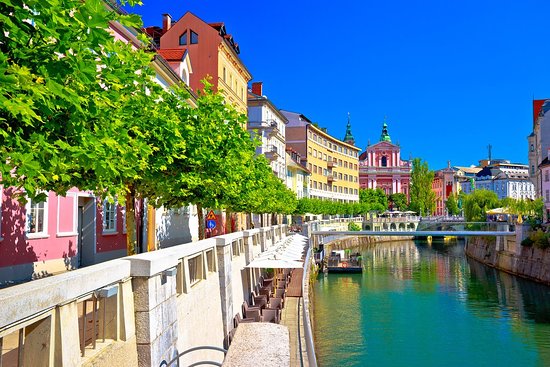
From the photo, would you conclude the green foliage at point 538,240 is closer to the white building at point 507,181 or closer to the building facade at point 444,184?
the building facade at point 444,184

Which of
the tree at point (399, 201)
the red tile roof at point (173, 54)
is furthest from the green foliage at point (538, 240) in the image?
the tree at point (399, 201)

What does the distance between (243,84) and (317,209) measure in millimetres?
25229

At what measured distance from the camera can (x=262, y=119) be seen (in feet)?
200

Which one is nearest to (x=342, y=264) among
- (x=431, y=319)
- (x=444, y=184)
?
(x=431, y=319)

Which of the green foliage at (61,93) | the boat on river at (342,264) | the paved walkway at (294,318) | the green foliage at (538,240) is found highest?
the green foliage at (61,93)

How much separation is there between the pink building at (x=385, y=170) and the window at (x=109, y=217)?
100m

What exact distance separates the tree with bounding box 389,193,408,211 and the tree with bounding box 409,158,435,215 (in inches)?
122

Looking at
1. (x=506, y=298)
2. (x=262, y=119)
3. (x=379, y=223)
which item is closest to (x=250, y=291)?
(x=506, y=298)

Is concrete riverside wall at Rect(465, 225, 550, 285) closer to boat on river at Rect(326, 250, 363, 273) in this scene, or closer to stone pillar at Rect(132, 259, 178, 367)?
boat on river at Rect(326, 250, 363, 273)

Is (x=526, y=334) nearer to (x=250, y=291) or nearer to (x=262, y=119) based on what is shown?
(x=250, y=291)

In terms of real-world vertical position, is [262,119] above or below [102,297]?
above

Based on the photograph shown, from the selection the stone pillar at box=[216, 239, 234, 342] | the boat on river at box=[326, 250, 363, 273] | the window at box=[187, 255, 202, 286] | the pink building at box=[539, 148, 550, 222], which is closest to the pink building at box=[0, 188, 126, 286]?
the stone pillar at box=[216, 239, 234, 342]

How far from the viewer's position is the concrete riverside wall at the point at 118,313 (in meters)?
4.62

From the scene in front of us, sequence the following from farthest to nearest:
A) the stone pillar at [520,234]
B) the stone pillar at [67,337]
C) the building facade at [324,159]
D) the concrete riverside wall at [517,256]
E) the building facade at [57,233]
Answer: the building facade at [324,159], the stone pillar at [520,234], the concrete riverside wall at [517,256], the building facade at [57,233], the stone pillar at [67,337]
